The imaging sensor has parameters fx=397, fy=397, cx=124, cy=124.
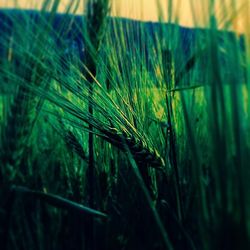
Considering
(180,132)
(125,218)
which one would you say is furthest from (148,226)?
(180,132)

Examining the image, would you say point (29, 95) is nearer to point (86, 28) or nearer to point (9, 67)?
point (9, 67)

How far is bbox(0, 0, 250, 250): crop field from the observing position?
0.30m

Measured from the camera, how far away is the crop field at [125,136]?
30 centimetres

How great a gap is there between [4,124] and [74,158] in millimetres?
261

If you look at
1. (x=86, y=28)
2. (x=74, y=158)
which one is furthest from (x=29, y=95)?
(x=74, y=158)

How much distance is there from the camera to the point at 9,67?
440 millimetres

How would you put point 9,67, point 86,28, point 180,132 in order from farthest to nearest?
point 180,132, point 86,28, point 9,67

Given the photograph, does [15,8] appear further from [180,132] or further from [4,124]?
[180,132]

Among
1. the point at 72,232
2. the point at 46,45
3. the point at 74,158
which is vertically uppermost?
the point at 46,45

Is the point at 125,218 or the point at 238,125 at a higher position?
the point at 238,125

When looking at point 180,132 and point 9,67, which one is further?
point 180,132

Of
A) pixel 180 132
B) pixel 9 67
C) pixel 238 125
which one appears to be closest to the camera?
pixel 238 125

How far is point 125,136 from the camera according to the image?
0.59m

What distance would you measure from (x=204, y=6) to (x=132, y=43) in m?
0.36
